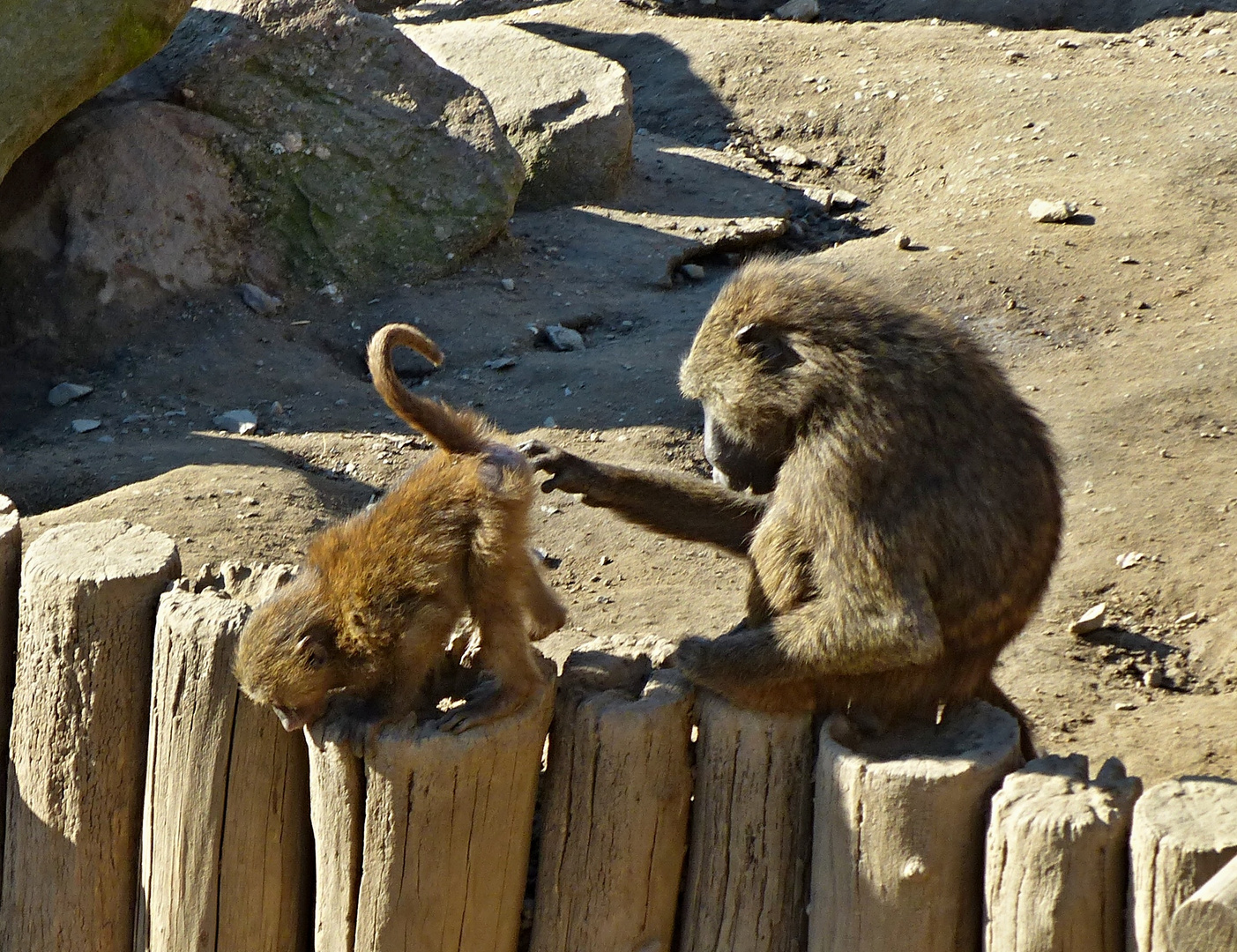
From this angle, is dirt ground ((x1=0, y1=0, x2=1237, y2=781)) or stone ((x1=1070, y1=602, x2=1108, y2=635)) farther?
dirt ground ((x1=0, y1=0, x2=1237, y2=781))

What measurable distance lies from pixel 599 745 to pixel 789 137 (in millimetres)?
8433

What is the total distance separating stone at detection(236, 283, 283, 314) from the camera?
24.5 feet

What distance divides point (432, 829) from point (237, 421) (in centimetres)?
425

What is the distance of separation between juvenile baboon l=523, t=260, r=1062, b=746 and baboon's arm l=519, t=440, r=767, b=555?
1.45ft

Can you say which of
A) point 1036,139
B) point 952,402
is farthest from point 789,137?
point 952,402

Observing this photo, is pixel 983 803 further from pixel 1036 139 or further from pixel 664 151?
pixel 664 151

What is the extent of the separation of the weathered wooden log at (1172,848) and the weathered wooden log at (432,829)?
1191 millimetres

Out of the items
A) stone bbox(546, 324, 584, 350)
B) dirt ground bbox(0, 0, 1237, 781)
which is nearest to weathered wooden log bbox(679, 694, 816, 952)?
dirt ground bbox(0, 0, 1237, 781)

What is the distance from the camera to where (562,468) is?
362 cm

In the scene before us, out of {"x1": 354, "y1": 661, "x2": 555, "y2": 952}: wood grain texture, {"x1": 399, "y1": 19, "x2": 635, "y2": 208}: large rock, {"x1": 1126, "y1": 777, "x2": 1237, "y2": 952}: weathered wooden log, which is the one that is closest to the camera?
{"x1": 1126, "y1": 777, "x2": 1237, "y2": 952}: weathered wooden log

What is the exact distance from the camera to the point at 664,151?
10.3 metres

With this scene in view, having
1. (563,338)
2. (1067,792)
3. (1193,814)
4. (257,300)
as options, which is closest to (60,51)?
(257,300)

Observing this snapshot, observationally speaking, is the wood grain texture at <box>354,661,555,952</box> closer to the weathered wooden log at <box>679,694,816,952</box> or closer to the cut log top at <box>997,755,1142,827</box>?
the weathered wooden log at <box>679,694,816,952</box>

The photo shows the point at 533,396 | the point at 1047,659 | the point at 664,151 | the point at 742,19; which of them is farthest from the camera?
the point at 742,19
